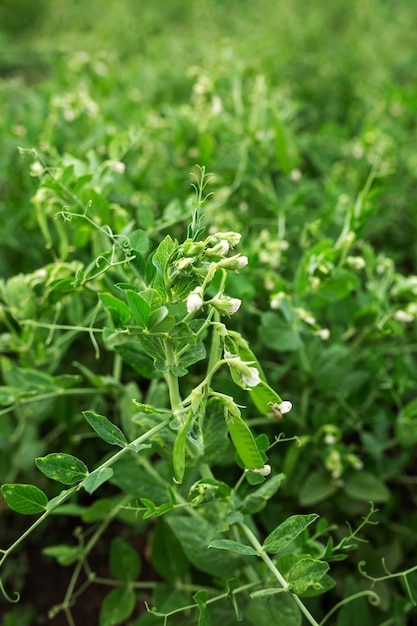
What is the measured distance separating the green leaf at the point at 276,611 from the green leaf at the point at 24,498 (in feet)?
1.02

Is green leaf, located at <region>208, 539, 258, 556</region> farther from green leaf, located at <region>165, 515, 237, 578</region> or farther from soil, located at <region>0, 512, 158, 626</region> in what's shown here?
soil, located at <region>0, 512, 158, 626</region>

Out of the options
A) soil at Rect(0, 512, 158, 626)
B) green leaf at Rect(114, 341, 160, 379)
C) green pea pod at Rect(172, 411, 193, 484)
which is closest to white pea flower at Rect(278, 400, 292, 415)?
green pea pod at Rect(172, 411, 193, 484)

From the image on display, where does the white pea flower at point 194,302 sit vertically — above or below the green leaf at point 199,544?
above

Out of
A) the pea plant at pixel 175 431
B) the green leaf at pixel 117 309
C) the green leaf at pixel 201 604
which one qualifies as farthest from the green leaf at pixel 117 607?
the green leaf at pixel 117 309

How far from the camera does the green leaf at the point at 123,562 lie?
3.56ft

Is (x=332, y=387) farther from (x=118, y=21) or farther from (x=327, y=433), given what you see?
(x=118, y=21)

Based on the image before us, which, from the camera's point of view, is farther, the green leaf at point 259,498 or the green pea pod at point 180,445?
the green leaf at point 259,498

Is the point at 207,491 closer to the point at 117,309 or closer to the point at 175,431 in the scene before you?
the point at 175,431

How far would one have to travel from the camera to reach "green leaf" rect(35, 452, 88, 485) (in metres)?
0.73

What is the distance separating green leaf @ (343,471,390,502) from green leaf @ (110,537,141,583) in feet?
1.20

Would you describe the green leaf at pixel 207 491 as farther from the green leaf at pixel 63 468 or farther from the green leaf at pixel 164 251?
the green leaf at pixel 164 251

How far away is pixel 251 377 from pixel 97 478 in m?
0.20

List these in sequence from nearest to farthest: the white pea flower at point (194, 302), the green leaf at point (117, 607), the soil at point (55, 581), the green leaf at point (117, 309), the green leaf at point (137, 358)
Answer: the white pea flower at point (194, 302)
the green leaf at point (117, 309)
the green leaf at point (137, 358)
the green leaf at point (117, 607)
the soil at point (55, 581)

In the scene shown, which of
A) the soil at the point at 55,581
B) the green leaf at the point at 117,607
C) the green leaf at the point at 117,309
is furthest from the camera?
the soil at the point at 55,581
